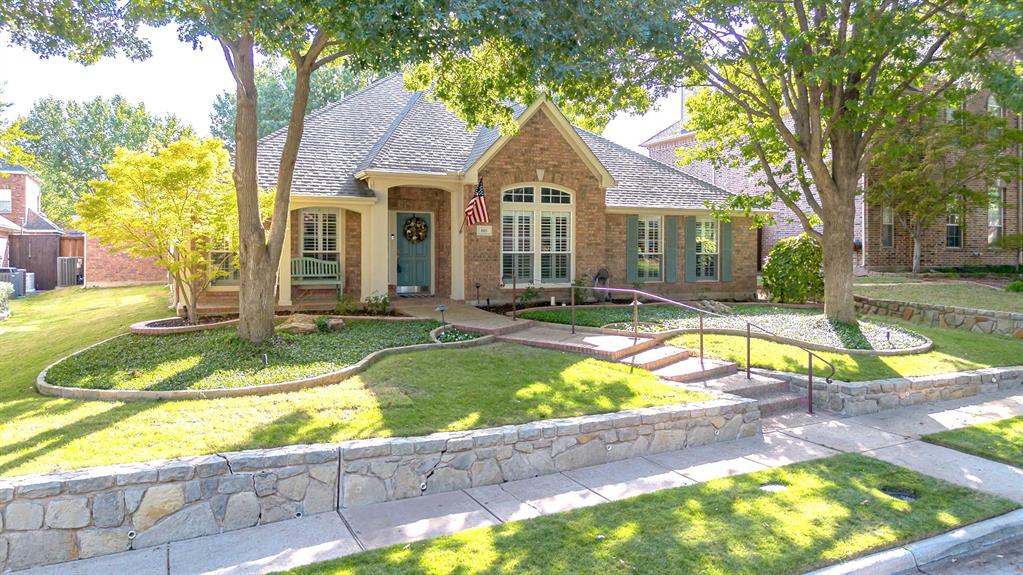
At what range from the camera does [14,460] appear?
213 inches

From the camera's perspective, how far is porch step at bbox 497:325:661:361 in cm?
1006

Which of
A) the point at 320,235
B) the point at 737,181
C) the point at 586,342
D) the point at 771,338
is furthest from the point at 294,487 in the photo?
the point at 737,181

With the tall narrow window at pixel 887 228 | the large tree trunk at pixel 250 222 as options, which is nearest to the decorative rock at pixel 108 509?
the large tree trunk at pixel 250 222

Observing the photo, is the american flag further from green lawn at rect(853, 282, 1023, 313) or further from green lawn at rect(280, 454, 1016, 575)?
green lawn at rect(853, 282, 1023, 313)

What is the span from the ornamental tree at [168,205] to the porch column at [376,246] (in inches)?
131

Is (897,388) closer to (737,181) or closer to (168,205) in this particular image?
(168,205)

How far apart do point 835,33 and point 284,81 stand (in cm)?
3124

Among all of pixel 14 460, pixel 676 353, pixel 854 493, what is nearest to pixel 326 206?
pixel 676 353

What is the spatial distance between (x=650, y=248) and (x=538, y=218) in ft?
13.0

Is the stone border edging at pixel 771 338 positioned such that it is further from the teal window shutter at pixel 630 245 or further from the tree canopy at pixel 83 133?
the tree canopy at pixel 83 133

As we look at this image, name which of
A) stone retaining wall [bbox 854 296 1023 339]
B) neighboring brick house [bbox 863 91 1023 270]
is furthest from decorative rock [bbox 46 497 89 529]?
neighboring brick house [bbox 863 91 1023 270]

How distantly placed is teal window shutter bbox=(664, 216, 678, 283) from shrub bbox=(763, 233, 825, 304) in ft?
8.26

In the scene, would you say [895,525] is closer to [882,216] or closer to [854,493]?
[854,493]

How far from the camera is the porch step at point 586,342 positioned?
10.1m
